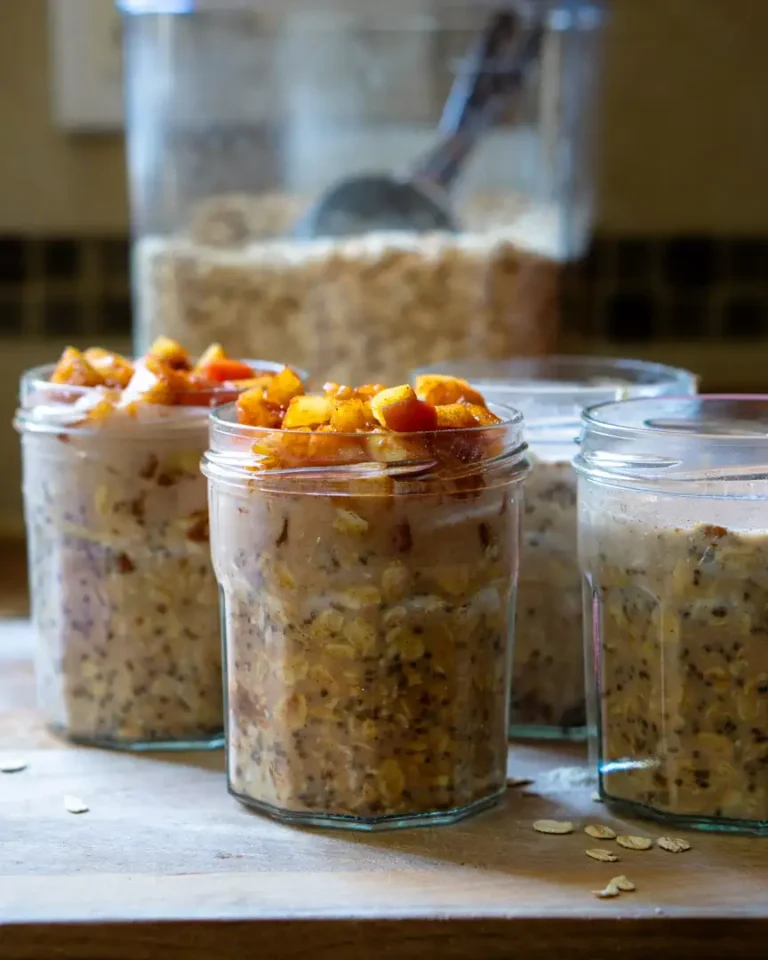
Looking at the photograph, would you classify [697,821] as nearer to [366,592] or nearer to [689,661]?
[689,661]

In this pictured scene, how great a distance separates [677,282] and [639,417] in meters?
0.92

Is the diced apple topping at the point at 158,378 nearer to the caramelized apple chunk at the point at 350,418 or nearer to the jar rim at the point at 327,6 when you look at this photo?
the caramelized apple chunk at the point at 350,418

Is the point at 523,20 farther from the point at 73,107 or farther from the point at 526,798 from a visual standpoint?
the point at 526,798

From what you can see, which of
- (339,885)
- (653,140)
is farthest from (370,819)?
(653,140)

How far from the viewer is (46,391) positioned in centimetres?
85

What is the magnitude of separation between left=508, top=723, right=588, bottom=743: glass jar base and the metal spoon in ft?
1.65

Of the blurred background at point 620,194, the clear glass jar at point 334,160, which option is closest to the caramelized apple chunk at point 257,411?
the clear glass jar at point 334,160

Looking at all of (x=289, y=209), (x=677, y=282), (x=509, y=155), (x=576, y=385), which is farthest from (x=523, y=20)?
(x=677, y=282)

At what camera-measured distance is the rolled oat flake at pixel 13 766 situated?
2.70 ft

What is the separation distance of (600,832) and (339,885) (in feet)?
0.50

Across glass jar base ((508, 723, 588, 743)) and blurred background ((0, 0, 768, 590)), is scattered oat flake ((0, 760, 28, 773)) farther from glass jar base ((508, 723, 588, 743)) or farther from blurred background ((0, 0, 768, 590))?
blurred background ((0, 0, 768, 590))

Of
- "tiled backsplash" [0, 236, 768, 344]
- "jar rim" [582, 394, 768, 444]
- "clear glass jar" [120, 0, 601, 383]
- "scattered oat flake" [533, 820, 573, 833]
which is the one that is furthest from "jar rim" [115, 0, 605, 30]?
"scattered oat flake" [533, 820, 573, 833]

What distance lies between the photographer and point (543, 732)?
0.88 m

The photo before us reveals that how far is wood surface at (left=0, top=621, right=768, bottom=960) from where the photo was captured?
619 mm
